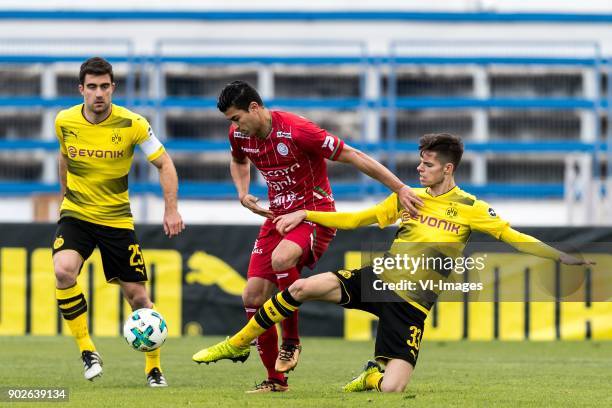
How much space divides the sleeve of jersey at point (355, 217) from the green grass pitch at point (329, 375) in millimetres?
1110

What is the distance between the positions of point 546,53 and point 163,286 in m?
12.3

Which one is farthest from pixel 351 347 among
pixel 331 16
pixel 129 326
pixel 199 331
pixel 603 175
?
pixel 331 16

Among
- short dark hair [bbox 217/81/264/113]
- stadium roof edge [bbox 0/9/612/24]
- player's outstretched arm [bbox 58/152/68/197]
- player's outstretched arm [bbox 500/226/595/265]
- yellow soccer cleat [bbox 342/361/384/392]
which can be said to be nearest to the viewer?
player's outstretched arm [bbox 500/226/595/265]

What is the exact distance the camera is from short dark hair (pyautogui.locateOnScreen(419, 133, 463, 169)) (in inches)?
337

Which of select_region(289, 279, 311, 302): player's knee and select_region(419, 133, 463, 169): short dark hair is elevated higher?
select_region(419, 133, 463, 169): short dark hair

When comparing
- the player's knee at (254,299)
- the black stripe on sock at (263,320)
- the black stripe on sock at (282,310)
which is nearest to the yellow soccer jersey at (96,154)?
the player's knee at (254,299)

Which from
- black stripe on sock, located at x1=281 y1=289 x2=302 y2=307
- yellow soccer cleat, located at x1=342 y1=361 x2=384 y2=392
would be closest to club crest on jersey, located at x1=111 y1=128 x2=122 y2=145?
black stripe on sock, located at x1=281 y1=289 x2=302 y2=307

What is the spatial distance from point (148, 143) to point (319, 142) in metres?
1.45

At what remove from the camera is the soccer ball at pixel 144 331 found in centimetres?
911

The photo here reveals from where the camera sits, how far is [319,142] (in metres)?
8.78

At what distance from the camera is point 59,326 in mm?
15109

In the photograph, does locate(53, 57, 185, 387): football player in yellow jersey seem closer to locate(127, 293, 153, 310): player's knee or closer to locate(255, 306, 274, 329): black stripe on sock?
locate(127, 293, 153, 310): player's knee

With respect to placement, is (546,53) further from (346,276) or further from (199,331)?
(346,276)

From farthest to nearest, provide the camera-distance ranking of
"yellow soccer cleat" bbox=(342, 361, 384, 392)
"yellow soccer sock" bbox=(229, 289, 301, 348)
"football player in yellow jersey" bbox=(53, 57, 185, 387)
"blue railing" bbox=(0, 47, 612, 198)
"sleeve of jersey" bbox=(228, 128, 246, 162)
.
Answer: "blue railing" bbox=(0, 47, 612, 198), "football player in yellow jersey" bbox=(53, 57, 185, 387), "sleeve of jersey" bbox=(228, 128, 246, 162), "yellow soccer cleat" bbox=(342, 361, 384, 392), "yellow soccer sock" bbox=(229, 289, 301, 348)
